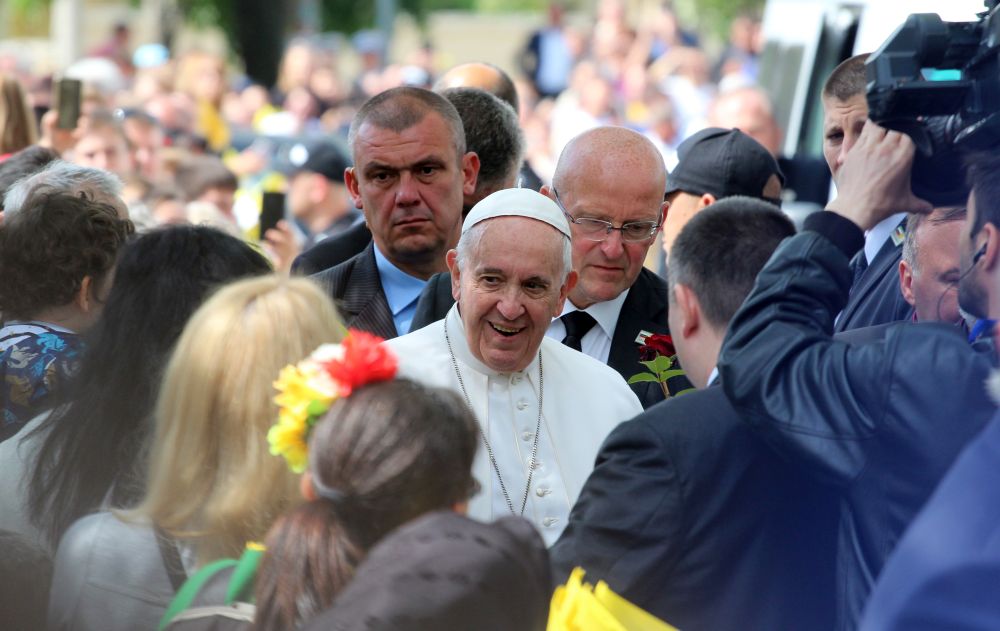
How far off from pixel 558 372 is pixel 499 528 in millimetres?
1667

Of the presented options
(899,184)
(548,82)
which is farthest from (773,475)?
(548,82)

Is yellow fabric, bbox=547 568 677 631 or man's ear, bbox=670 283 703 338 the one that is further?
man's ear, bbox=670 283 703 338

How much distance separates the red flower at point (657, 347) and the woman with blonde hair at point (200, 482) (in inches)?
54.9

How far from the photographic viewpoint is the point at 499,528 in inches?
87.7

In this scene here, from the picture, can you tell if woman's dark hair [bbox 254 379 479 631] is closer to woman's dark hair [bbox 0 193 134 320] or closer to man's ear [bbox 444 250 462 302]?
man's ear [bbox 444 250 462 302]

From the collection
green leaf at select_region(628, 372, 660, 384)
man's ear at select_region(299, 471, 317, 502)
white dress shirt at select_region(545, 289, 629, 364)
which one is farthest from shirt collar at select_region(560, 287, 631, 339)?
man's ear at select_region(299, 471, 317, 502)

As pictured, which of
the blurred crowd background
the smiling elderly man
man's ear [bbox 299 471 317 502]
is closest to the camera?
man's ear [bbox 299 471 317 502]

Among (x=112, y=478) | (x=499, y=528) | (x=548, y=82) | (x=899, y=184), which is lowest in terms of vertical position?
(x=548, y=82)

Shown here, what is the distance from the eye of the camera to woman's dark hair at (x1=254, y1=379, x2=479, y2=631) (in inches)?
90.7

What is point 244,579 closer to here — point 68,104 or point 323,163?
point 68,104

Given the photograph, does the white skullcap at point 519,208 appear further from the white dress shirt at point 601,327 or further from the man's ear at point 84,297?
the man's ear at point 84,297

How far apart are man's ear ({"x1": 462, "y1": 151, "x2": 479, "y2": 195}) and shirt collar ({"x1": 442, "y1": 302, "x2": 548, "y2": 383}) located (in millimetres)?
1200

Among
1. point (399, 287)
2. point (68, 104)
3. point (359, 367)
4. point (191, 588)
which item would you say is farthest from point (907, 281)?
point (68, 104)

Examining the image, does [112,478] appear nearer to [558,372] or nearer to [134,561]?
[134,561]
